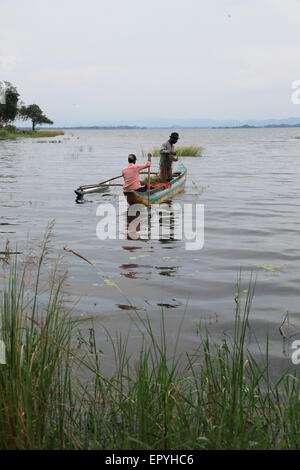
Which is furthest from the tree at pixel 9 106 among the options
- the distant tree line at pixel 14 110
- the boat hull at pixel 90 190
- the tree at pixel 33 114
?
the boat hull at pixel 90 190

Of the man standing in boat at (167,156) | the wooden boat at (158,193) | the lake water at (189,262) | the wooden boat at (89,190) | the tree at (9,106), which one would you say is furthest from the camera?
the tree at (9,106)

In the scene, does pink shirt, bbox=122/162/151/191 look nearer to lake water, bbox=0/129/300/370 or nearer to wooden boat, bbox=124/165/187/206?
wooden boat, bbox=124/165/187/206

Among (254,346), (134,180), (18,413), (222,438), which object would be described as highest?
(134,180)

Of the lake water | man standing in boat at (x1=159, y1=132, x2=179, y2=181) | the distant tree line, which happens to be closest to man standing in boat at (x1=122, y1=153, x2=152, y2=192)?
the lake water

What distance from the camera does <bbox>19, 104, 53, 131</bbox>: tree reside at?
142m

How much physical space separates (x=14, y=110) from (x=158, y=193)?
322 feet

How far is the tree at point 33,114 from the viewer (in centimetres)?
14188

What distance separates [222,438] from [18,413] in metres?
1.27

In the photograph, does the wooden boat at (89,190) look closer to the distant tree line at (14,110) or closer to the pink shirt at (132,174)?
the pink shirt at (132,174)

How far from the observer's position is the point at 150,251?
11102mm

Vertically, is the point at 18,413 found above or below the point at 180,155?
below

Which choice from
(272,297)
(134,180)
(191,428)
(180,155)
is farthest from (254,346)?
(180,155)

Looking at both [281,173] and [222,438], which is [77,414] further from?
[281,173]

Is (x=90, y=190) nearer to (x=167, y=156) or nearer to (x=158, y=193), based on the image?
(x=167, y=156)
